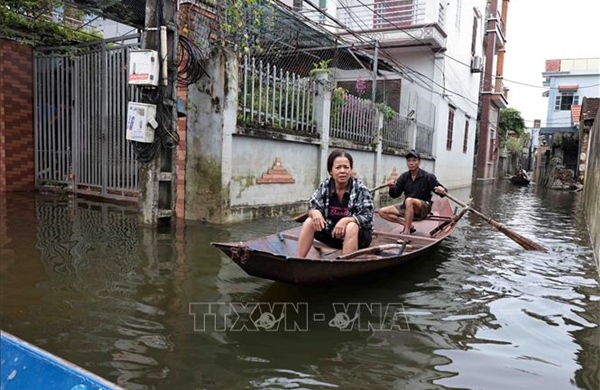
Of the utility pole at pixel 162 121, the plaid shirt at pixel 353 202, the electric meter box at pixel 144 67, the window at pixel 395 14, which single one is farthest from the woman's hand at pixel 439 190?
the window at pixel 395 14

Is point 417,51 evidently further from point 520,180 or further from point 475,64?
point 520,180

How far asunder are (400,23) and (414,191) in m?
11.2

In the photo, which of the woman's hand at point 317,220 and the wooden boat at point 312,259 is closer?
the wooden boat at point 312,259

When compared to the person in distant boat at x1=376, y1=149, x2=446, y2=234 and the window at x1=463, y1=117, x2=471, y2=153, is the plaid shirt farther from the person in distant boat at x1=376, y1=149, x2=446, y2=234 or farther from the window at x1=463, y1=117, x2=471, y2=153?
the window at x1=463, y1=117, x2=471, y2=153

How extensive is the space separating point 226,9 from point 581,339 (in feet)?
21.2

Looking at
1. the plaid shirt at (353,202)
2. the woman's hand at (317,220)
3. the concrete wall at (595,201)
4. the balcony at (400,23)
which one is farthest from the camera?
the balcony at (400,23)

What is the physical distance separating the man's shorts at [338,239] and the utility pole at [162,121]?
9.16 ft

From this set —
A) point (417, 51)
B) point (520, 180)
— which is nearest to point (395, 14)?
point (417, 51)

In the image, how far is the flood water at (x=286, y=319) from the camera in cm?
281

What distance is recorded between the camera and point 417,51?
1658 cm

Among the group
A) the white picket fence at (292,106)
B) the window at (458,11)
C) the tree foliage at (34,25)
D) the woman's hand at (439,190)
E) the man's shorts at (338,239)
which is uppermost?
the window at (458,11)

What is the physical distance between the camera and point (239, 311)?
3.76 meters

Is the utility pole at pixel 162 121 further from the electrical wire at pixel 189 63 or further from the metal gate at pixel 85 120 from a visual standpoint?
the metal gate at pixel 85 120

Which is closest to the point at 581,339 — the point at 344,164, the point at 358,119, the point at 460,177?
the point at 344,164
